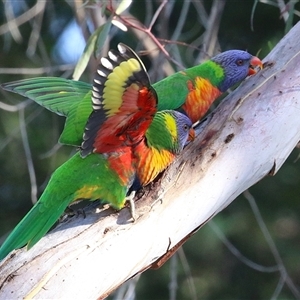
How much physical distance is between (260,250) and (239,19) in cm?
155

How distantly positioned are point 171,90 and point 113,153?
0.55 meters

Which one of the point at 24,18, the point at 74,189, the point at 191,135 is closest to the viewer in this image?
the point at 74,189

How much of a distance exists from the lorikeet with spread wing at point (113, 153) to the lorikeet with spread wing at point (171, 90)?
3.8 inches

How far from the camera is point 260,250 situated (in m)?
4.41

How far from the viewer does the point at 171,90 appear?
2.26 m

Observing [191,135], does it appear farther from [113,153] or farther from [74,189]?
[74,189]

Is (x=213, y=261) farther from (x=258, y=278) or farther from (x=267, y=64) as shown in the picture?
(x=267, y=64)

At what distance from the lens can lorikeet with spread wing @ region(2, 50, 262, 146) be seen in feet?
5.97

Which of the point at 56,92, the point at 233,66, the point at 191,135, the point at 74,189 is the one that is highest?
the point at 56,92

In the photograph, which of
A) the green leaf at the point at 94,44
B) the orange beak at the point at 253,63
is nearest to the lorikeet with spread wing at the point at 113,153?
the green leaf at the point at 94,44

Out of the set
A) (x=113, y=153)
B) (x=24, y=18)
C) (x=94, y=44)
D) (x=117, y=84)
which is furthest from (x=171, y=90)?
→ (x=24, y=18)

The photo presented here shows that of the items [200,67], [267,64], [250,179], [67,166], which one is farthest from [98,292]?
[200,67]

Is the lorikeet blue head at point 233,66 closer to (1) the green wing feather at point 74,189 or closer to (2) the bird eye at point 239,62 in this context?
(2) the bird eye at point 239,62

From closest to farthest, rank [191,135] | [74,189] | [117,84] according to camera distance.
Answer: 1. [117,84]
2. [74,189]
3. [191,135]
